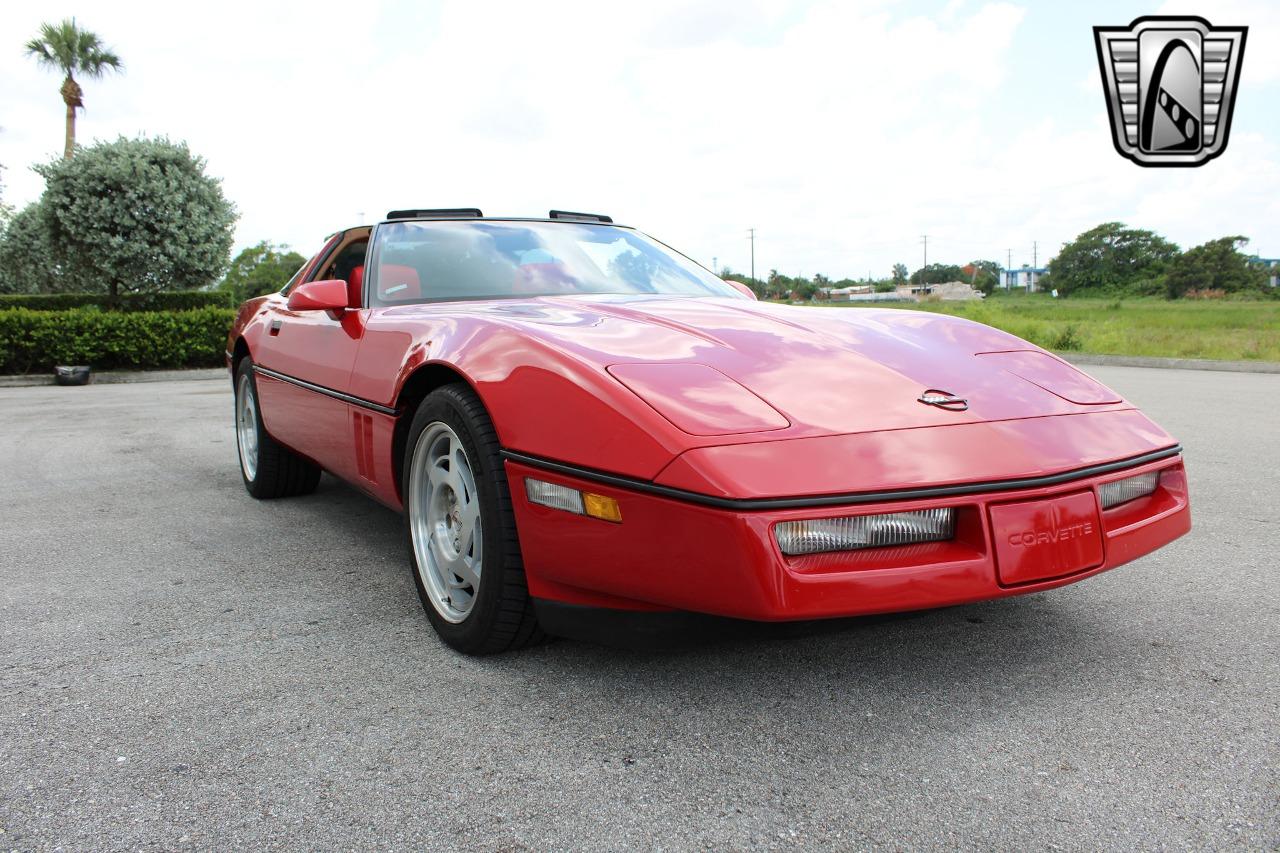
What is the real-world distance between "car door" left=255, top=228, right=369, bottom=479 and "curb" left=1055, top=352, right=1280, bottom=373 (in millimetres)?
11531

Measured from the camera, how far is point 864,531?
1845 millimetres

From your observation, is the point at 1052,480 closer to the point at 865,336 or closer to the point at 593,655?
the point at 865,336

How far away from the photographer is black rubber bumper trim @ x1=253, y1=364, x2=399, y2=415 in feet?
9.38

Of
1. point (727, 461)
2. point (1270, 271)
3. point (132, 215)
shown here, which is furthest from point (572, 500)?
point (1270, 271)

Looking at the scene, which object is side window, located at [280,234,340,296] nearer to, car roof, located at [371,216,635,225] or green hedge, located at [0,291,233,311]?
car roof, located at [371,216,635,225]

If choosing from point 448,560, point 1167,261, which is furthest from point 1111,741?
point 1167,261

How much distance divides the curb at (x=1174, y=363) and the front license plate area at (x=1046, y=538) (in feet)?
40.1

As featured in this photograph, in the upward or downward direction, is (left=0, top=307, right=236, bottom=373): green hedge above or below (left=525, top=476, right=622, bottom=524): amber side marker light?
above

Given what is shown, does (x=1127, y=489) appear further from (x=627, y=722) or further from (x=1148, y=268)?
(x=1148, y=268)

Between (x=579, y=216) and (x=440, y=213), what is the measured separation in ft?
1.99

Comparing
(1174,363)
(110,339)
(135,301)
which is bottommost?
(1174,363)

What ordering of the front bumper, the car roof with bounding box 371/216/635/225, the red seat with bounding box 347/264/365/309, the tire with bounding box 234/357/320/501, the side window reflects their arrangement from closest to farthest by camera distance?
the front bumper → the red seat with bounding box 347/264/365/309 → the car roof with bounding box 371/216/635/225 → the side window → the tire with bounding box 234/357/320/501

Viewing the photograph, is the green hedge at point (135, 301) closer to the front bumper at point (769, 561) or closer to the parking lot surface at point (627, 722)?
the parking lot surface at point (627, 722)

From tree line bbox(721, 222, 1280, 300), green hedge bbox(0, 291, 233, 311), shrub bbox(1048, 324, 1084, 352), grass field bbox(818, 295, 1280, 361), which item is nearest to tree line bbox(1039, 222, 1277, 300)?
tree line bbox(721, 222, 1280, 300)
